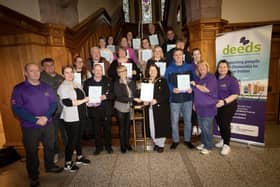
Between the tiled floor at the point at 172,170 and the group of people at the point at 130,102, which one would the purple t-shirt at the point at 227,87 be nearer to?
the group of people at the point at 130,102

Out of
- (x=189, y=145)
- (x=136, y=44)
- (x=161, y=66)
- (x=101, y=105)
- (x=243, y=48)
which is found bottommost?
(x=189, y=145)

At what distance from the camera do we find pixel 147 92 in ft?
9.50

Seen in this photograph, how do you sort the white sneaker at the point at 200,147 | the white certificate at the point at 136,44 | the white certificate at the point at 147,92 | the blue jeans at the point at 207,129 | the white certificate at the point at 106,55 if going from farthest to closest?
the white certificate at the point at 136,44, the white certificate at the point at 106,55, the white sneaker at the point at 200,147, the blue jeans at the point at 207,129, the white certificate at the point at 147,92

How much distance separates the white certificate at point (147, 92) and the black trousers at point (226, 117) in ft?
3.78

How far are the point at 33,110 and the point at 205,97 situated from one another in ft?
8.02

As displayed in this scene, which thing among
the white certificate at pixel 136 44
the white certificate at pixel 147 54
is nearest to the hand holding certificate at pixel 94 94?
the white certificate at pixel 147 54

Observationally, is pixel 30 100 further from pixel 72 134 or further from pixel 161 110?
pixel 161 110

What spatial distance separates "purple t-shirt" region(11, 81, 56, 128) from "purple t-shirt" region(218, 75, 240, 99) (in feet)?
8.45

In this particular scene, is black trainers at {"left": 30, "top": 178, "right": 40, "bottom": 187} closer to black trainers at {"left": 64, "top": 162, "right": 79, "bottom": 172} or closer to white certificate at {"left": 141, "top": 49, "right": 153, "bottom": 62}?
black trainers at {"left": 64, "top": 162, "right": 79, "bottom": 172}

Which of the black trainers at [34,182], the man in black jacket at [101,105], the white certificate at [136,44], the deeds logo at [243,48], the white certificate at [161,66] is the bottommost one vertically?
the black trainers at [34,182]

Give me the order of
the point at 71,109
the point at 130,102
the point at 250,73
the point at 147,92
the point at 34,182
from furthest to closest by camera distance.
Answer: the point at 250,73 → the point at 130,102 → the point at 147,92 → the point at 71,109 → the point at 34,182

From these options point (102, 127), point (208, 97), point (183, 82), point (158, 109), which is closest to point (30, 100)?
point (102, 127)

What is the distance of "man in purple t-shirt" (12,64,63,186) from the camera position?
2330 mm

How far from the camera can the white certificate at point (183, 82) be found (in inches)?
115
